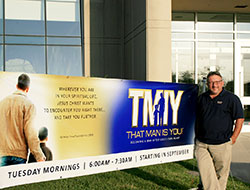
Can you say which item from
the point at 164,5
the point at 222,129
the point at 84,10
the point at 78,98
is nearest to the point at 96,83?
the point at 78,98

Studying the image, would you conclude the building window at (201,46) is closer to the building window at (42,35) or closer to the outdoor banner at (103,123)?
the building window at (42,35)

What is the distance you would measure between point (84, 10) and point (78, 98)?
11.3m

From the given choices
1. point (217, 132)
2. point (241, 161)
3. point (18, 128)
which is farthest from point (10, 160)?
point (241, 161)

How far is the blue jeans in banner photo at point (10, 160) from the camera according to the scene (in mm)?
3516

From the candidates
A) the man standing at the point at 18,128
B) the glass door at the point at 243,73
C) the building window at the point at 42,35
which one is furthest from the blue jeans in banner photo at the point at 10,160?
the glass door at the point at 243,73

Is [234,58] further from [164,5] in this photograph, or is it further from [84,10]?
[84,10]

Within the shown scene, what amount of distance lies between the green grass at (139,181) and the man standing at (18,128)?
202cm

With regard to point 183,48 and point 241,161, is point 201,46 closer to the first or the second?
point 183,48

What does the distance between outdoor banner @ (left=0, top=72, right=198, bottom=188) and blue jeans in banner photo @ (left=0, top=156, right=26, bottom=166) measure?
5 cm

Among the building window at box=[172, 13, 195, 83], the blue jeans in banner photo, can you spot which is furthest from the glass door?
the blue jeans in banner photo

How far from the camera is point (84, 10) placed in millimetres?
14547

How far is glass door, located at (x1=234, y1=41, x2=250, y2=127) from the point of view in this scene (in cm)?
1437

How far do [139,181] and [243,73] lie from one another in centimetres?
1039

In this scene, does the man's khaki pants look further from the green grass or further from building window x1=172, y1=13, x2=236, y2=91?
building window x1=172, y1=13, x2=236, y2=91
